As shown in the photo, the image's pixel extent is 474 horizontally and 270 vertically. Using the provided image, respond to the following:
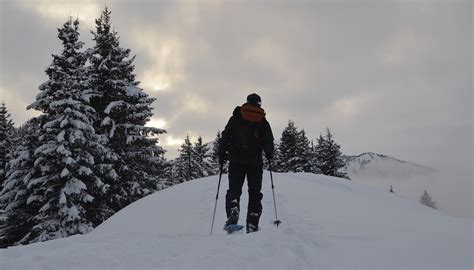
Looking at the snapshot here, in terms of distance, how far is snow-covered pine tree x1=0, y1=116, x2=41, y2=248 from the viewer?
17.5m

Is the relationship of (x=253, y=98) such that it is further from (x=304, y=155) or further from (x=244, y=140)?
(x=304, y=155)

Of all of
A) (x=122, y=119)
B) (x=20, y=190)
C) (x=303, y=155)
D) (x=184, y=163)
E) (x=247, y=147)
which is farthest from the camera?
(x=184, y=163)

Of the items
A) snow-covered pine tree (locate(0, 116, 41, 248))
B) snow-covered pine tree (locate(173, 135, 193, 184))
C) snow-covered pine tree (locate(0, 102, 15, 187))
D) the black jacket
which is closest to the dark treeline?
snow-covered pine tree (locate(173, 135, 193, 184))

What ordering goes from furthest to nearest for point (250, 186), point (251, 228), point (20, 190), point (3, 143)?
point (3, 143) → point (20, 190) → point (250, 186) → point (251, 228)

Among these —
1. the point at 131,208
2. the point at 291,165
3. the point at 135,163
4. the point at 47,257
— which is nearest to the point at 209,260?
the point at 47,257

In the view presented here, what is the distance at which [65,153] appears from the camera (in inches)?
632

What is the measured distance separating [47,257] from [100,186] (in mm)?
13534

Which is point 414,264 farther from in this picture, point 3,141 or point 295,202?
point 3,141

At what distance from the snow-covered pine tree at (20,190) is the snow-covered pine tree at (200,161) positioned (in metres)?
29.4

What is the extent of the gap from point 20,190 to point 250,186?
15.9 meters

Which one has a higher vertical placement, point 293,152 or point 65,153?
point 293,152

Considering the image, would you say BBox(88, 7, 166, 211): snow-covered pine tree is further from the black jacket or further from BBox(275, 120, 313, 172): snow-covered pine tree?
BBox(275, 120, 313, 172): snow-covered pine tree

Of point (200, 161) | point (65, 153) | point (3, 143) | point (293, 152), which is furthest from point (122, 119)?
point (200, 161)

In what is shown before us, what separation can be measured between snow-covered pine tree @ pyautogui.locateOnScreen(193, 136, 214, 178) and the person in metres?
41.2
